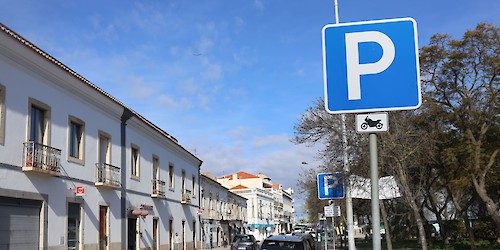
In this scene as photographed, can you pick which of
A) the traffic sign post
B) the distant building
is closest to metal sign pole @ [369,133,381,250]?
the traffic sign post

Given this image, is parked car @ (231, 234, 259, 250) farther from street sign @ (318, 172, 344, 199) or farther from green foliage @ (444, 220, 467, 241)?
street sign @ (318, 172, 344, 199)

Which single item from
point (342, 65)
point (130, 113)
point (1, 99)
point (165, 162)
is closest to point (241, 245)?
point (165, 162)

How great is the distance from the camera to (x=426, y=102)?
89.6 feet

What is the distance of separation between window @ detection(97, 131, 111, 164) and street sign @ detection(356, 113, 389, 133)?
20.6m

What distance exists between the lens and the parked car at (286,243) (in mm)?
17391

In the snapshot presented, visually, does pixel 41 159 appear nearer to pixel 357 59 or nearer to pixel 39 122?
pixel 39 122

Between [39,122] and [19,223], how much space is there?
376cm

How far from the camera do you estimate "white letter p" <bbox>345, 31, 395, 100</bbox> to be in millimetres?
4012

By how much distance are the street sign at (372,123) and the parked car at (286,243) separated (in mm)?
13909

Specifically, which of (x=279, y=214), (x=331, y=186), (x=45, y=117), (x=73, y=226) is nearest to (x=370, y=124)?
(x=331, y=186)

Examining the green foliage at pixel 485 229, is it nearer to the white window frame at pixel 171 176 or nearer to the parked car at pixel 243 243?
the parked car at pixel 243 243

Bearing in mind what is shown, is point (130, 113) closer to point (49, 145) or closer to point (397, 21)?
point (49, 145)

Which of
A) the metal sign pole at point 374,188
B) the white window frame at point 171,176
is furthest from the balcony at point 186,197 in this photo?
the metal sign pole at point 374,188

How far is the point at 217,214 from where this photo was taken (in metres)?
56.6
